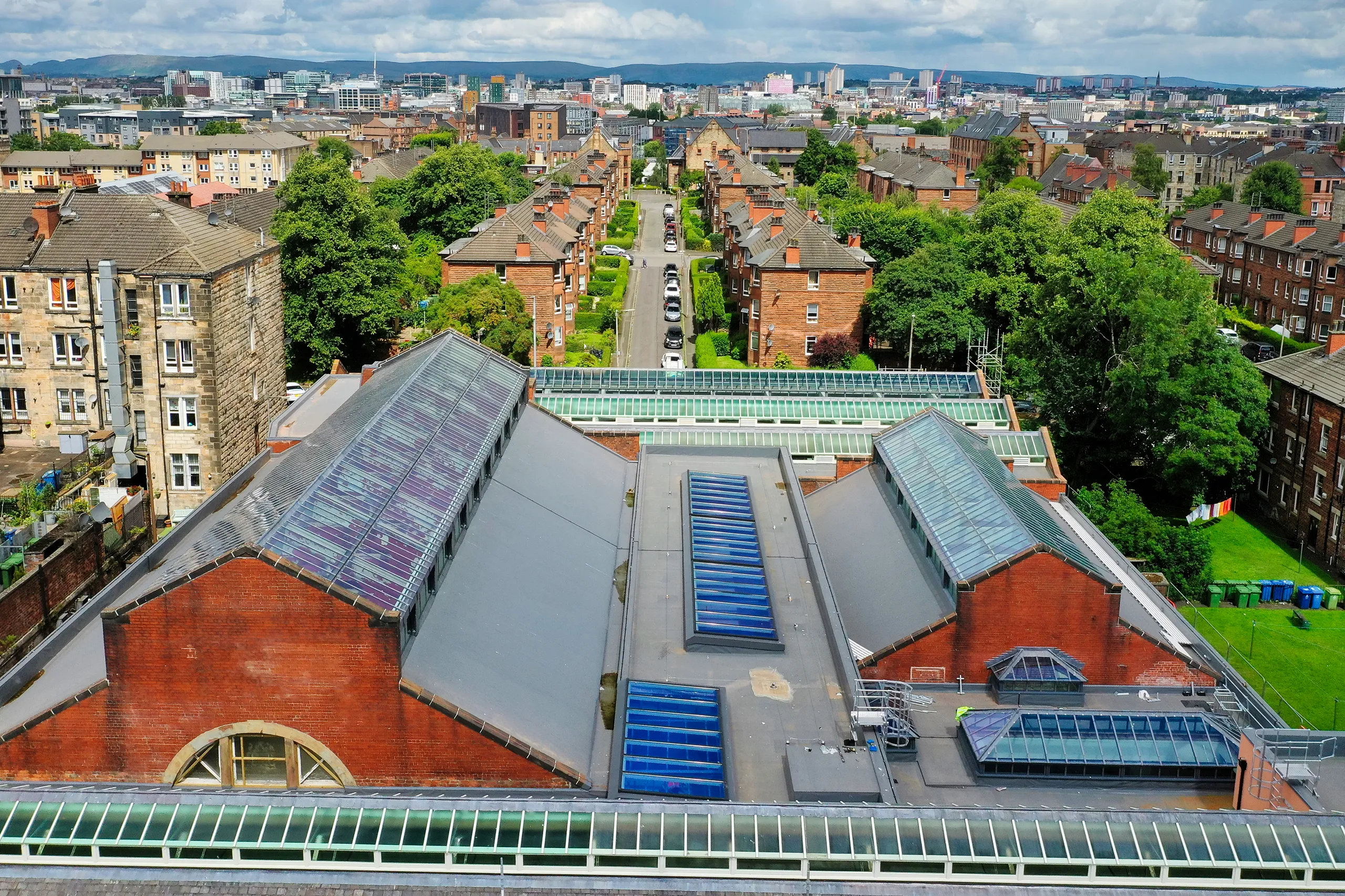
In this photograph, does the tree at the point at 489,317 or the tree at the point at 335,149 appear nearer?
the tree at the point at 489,317

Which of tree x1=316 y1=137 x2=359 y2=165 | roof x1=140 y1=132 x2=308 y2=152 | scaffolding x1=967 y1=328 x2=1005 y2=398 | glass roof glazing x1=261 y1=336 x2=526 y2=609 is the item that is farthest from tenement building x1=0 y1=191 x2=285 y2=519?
roof x1=140 y1=132 x2=308 y2=152

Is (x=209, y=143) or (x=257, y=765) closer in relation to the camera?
(x=257, y=765)

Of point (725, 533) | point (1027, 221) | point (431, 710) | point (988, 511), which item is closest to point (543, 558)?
point (725, 533)

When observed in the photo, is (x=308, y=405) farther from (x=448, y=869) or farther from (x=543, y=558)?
(x=448, y=869)

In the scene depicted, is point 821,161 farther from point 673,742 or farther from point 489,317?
point 673,742

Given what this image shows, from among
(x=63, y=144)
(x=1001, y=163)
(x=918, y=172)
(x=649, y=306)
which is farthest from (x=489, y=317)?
(x=63, y=144)

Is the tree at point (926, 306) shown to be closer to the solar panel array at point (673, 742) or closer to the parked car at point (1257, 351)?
the parked car at point (1257, 351)

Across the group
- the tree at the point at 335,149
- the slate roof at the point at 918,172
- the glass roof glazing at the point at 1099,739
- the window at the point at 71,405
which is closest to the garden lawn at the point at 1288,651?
the glass roof glazing at the point at 1099,739
